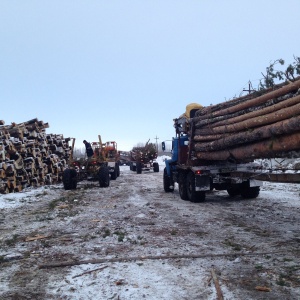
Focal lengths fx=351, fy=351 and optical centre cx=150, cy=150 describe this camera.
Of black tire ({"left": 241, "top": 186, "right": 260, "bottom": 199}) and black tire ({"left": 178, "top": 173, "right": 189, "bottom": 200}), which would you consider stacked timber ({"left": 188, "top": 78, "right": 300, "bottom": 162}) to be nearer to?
black tire ({"left": 178, "top": 173, "right": 189, "bottom": 200})

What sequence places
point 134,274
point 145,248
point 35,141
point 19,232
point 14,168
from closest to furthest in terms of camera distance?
point 134,274
point 145,248
point 19,232
point 14,168
point 35,141

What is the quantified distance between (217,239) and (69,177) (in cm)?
1142

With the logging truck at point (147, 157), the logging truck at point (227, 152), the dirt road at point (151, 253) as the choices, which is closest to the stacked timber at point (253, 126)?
the logging truck at point (227, 152)

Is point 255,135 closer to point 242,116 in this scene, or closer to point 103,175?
point 242,116

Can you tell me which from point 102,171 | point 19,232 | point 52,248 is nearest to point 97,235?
point 52,248

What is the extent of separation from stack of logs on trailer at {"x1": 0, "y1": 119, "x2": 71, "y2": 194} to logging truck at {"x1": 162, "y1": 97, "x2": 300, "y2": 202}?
6.78 meters

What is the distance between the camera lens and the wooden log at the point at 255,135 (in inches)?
253

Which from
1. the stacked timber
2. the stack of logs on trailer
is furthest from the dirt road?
the stack of logs on trailer

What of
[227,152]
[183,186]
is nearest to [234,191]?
[183,186]

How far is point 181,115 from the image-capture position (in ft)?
45.9

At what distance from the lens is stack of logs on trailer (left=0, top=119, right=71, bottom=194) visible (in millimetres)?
15016

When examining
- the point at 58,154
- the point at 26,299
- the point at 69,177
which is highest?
the point at 58,154

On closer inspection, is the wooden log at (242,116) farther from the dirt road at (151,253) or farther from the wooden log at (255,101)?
the dirt road at (151,253)

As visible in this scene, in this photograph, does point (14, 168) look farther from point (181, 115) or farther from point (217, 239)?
point (217, 239)
